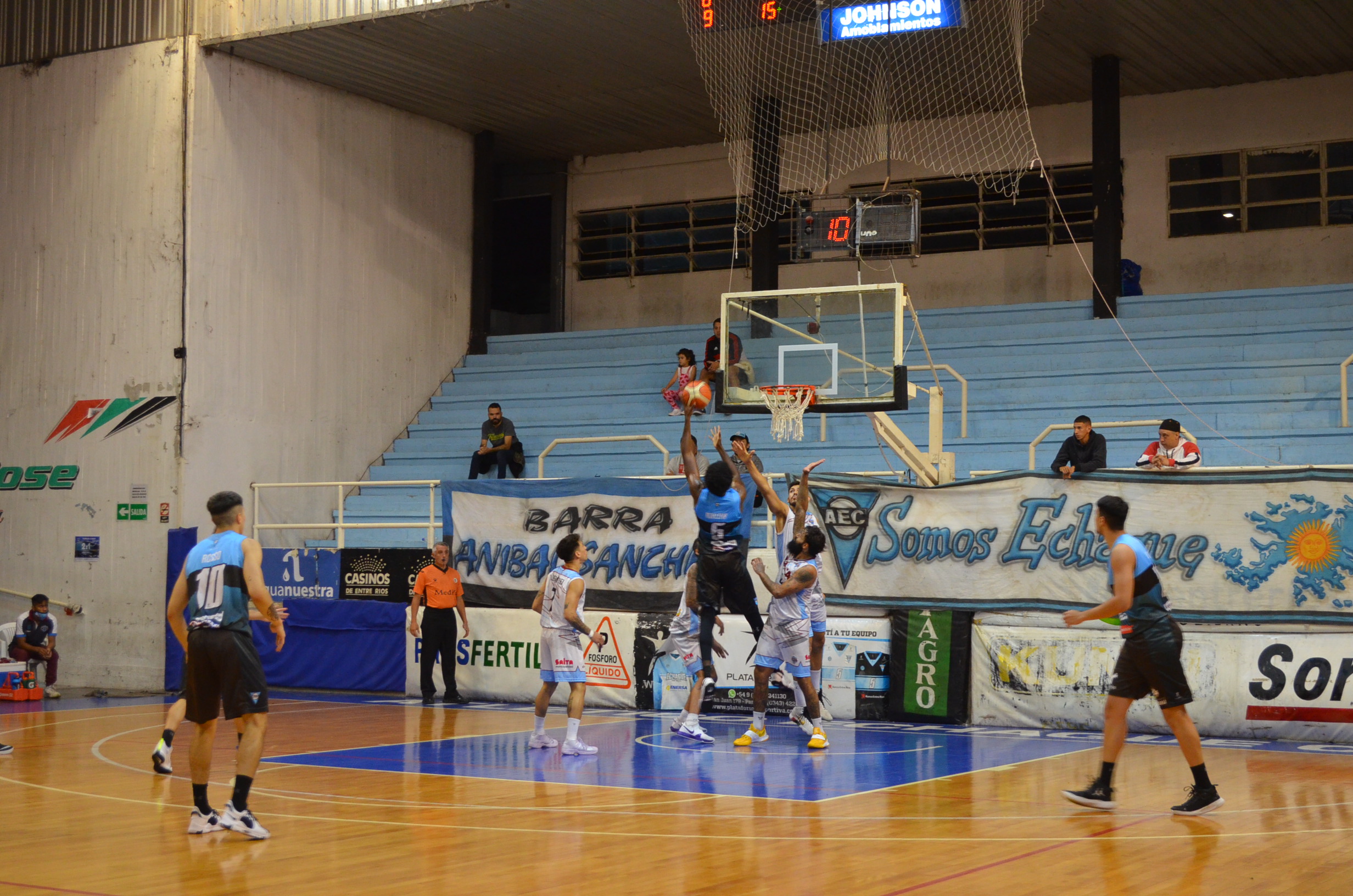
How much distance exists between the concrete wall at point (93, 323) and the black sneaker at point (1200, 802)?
16725 millimetres

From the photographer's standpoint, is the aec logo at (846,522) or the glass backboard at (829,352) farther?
the aec logo at (846,522)

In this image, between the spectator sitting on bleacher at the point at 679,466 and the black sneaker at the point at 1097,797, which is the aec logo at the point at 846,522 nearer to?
the spectator sitting on bleacher at the point at 679,466

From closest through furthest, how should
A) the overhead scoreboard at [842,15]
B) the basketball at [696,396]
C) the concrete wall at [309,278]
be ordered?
the basketball at [696,396], the overhead scoreboard at [842,15], the concrete wall at [309,278]

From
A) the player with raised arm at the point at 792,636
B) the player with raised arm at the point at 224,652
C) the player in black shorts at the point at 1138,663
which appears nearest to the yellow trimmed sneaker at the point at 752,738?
the player with raised arm at the point at 792,636

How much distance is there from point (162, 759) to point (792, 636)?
596 centimetres

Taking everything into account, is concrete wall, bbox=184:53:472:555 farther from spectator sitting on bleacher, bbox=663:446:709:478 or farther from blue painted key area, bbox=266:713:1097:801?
blue painted key area, bbox=266:713:1097:801

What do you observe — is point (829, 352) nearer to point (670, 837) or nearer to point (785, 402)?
point (785, 402)

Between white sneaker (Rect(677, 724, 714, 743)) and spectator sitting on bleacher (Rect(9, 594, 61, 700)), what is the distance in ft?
36.1

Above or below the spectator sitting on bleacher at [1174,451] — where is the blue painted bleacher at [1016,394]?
above

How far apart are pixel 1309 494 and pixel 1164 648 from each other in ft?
18.8

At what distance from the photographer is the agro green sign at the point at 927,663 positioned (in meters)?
16.4

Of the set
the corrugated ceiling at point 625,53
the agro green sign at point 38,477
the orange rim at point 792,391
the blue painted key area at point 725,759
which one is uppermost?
the corrugated ceiling at point 625,53

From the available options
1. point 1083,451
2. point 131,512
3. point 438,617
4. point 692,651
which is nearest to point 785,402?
point 692,651

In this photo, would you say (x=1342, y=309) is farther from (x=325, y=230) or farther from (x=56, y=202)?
(x=56, y=202)
